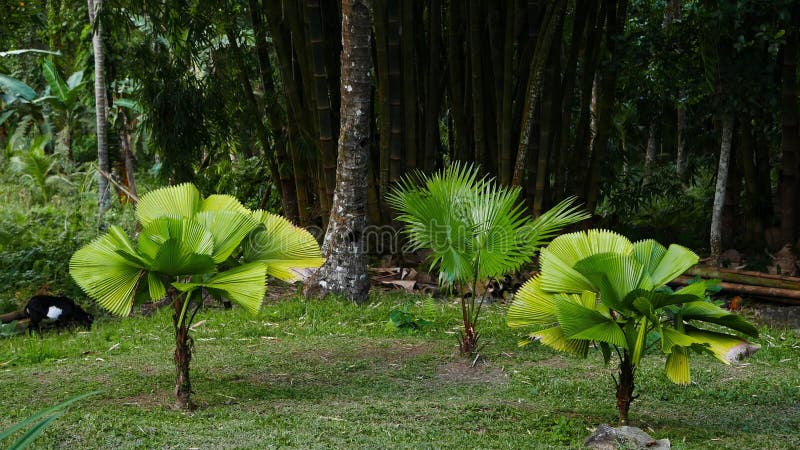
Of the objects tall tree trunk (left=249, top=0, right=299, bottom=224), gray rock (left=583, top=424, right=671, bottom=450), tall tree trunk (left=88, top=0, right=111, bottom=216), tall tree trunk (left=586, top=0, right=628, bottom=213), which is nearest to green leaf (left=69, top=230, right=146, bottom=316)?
gray rock (left=583, top=424, right=671, bottom=450)

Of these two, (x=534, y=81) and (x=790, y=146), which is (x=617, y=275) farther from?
(x=790, y=146)

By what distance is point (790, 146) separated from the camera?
7281mm

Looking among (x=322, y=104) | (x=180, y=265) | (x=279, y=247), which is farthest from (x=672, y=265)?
(x=322, y=104)

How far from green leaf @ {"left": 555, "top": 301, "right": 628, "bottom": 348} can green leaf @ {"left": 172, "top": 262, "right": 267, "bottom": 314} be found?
1.32 meters

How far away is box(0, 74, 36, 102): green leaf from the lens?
501 inches

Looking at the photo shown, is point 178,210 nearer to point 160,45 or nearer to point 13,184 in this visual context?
point 160,45

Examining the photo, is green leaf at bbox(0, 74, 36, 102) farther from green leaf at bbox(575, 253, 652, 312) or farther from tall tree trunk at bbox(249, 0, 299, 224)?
green leaf at bbox(575, 253, 652, 312)

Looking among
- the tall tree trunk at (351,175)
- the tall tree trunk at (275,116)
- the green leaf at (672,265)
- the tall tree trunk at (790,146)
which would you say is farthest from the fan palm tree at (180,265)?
the tall tree trunk at (790,146)

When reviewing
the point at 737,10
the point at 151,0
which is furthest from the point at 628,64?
the point at 151,0

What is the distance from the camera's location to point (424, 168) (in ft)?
24.5

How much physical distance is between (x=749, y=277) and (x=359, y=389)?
11.7 ft

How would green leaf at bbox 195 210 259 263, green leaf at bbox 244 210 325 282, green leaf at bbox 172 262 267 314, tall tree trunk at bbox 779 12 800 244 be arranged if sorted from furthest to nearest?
1. tall tree trunk at bbox 779 12 800 244
2. green leaf at bbox 244 210 325 282
3. green leaf at bbox 195 210 259 263
4. green leaf at bbox 172 262 267 314

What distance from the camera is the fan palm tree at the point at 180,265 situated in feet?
12.7

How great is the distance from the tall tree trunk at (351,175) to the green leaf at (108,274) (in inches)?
96.8
